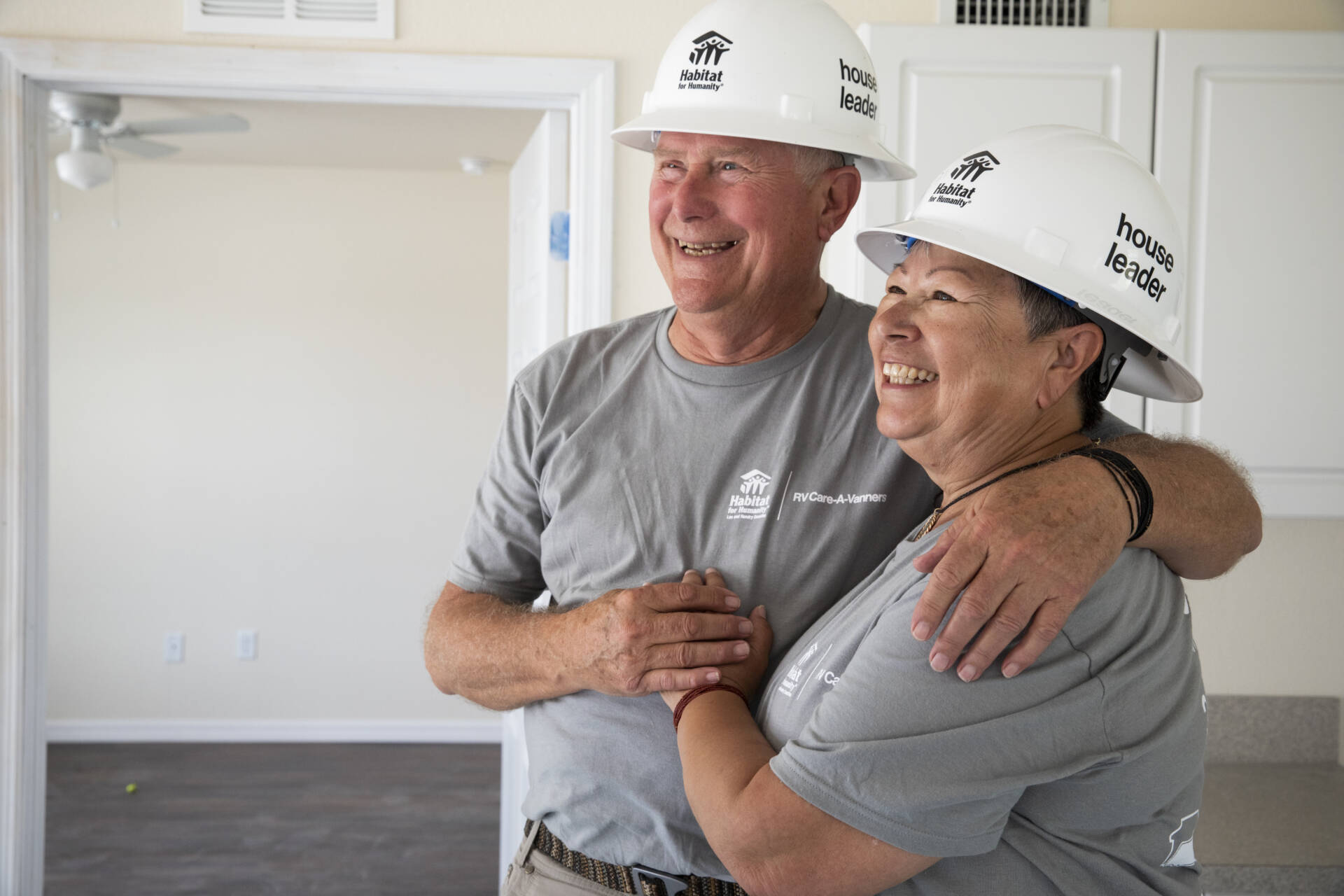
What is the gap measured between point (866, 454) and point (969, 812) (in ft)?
1.54

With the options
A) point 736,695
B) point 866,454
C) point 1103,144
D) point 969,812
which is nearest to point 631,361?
point 866,454

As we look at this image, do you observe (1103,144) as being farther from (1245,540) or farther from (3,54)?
(3,54)

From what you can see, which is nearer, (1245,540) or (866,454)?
(1245,540)

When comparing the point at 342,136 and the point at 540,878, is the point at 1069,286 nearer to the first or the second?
the point at 540,878

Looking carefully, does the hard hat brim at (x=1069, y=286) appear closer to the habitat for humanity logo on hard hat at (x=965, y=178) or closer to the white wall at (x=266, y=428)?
→ the habitat for humanity logo on hard hat at (x=965, y=178)

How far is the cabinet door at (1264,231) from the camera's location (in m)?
2.06

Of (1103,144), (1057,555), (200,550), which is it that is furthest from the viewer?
(200,550)

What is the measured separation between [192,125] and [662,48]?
6.38 ft

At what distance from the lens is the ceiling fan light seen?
3.78 meters

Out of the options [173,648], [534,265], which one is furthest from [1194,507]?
[173,648]

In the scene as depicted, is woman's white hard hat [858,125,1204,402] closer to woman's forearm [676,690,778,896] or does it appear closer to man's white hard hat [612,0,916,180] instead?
man's white hard hat [612,0,916,180]

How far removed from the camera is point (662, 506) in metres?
1.25

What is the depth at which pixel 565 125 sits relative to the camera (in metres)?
2.56

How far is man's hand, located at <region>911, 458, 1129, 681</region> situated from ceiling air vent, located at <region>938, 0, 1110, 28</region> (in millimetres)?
1695
